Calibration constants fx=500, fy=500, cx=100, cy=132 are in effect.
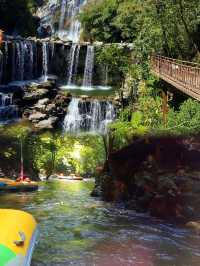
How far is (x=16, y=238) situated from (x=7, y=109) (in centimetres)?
3232

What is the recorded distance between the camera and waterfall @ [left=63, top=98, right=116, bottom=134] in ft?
138

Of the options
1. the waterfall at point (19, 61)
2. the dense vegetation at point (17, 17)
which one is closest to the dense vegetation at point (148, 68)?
the waterfall at point (19, 61)

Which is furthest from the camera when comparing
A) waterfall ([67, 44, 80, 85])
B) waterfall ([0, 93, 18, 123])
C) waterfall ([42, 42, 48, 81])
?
waterfall ([67, 44, 80, 85])

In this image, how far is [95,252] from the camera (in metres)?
16.6

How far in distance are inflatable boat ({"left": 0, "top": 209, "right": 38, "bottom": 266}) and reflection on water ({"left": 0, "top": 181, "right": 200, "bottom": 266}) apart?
2.86 m

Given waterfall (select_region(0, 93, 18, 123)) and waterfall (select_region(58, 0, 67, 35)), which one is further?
waterfall (select_region(58, 0, 67, 35))

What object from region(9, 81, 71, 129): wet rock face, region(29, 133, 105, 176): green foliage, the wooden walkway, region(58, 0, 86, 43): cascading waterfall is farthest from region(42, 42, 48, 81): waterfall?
the wooden walkway

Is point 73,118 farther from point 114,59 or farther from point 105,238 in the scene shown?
point 105,238

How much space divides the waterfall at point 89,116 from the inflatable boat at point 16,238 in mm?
28797

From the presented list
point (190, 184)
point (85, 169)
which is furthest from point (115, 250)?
point (85, 169)

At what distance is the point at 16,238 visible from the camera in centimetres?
1120

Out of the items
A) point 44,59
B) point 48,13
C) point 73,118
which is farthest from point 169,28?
point 48,13

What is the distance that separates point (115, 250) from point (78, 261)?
1.78 m

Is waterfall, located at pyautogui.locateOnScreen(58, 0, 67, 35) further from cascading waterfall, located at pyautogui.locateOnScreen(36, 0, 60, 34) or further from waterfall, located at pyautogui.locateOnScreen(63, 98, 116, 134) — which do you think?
waterfall, located at pyautogui.locateOnScreen(63, 98, 116, 134)
